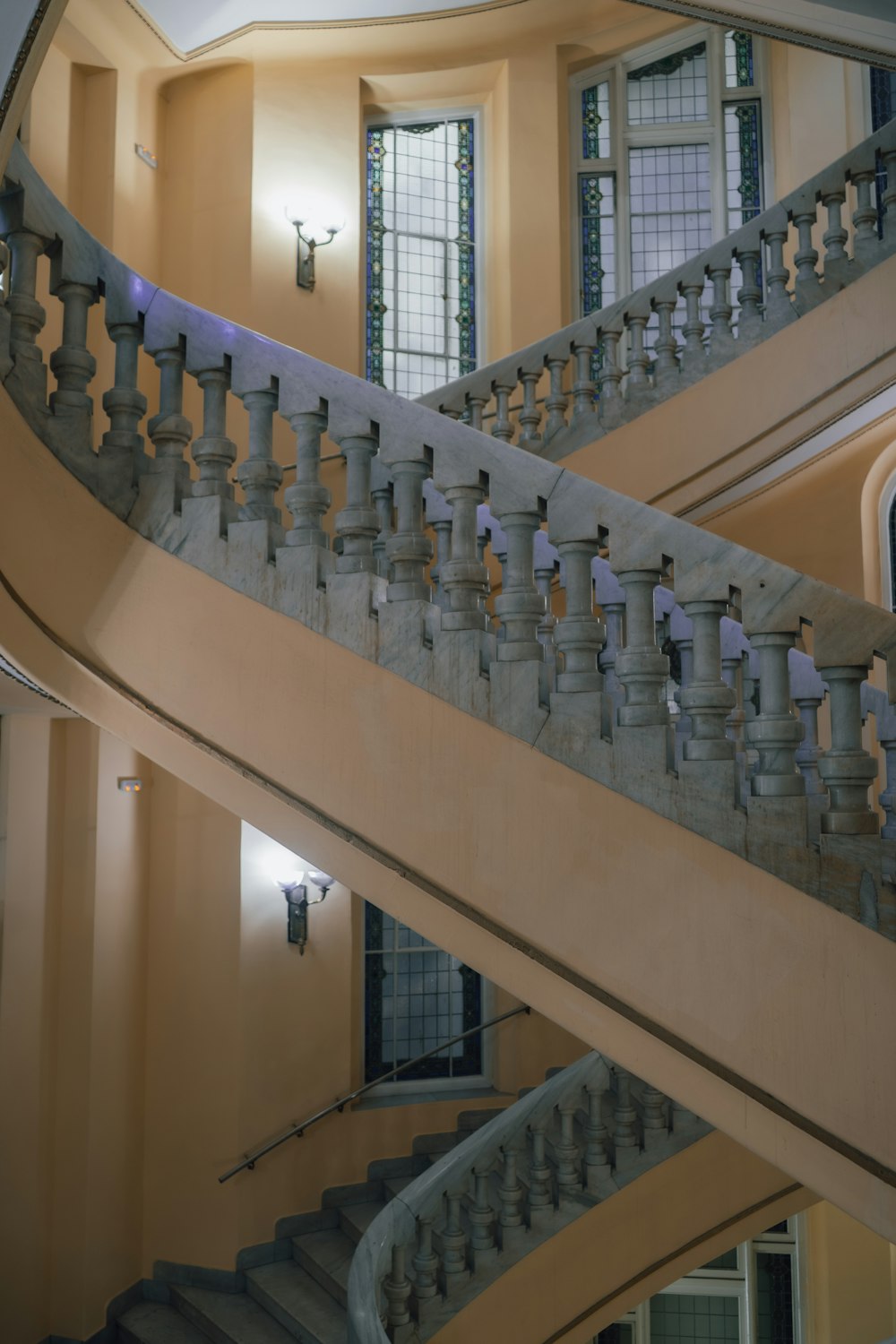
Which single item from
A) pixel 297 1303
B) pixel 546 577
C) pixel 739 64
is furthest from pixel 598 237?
pixel 297 1303

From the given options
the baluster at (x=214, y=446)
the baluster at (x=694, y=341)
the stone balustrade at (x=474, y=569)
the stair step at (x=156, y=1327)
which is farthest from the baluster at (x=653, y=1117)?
the baluster at (x=214, y=446)

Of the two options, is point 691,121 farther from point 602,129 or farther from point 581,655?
point 581,655

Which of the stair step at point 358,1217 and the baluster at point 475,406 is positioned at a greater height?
the baluster at point 475,406

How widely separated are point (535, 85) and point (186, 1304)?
8.78m

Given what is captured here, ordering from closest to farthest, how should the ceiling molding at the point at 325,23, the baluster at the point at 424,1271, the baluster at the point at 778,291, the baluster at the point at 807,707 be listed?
the baluster at the point at 807,707 → the baluster at the point at 424,1271 → the baluster at the point at 778,291 → the ceiling molding at the point at 325,23

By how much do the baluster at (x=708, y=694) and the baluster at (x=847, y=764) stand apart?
0.88 feet

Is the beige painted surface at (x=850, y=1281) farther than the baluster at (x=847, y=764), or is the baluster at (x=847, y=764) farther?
the beige painted surface at (x=850, y=1281)

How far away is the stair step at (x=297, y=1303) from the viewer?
21.6 feet

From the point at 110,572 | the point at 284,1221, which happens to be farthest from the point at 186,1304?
the point at 110,572

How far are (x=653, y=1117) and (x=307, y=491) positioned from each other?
3939 millimetres

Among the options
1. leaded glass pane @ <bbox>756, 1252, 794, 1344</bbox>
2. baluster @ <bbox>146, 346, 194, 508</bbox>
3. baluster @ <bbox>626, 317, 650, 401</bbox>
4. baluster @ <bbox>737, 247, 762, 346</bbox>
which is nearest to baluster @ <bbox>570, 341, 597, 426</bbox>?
baluster @ <bbox>626, 317, 650, 401</bbox>

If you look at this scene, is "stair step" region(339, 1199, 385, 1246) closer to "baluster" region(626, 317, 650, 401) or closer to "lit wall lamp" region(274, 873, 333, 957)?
"lit wall lamp" region(274, 873, 333, 957)

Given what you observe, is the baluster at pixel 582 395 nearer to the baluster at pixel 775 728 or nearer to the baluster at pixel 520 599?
the baluster at pixel 520 599

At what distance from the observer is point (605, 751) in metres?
3.20
